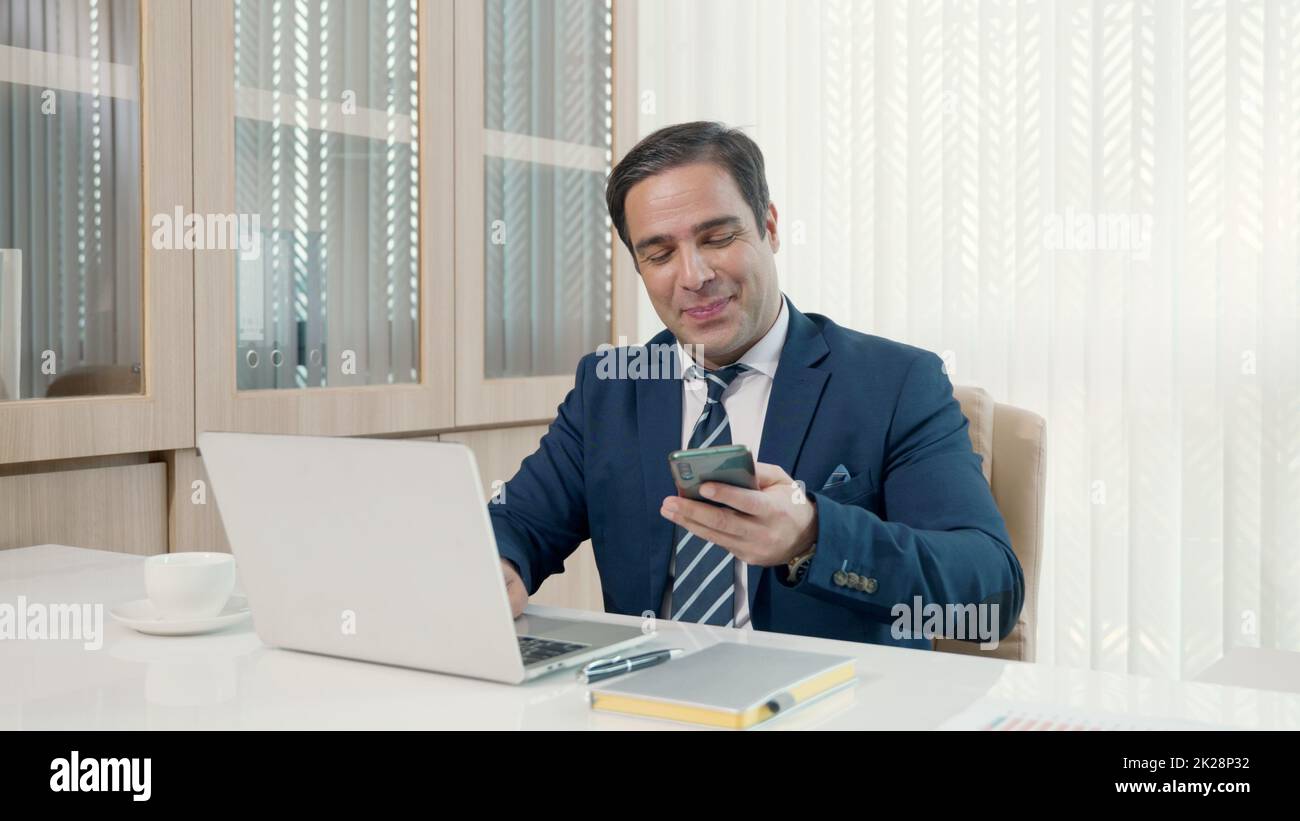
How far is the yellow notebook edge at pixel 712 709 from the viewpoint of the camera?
2.99 feet

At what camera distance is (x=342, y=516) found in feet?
3.55

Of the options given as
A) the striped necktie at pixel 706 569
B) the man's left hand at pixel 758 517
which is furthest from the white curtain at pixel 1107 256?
the man's left hand at pixel 758 517

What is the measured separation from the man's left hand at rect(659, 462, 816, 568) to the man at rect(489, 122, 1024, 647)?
218mm

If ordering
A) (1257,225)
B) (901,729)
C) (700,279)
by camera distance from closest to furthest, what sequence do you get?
(901,729), (700,279), (1257,225)

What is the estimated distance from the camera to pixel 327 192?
2281mm

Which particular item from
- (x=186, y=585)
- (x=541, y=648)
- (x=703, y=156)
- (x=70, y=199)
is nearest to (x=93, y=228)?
(x=70, y=199)

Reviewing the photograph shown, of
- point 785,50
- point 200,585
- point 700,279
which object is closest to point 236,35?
point 700,279

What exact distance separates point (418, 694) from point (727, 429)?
0.77 metres

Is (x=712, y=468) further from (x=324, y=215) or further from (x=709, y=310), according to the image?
(x=324, y=215)

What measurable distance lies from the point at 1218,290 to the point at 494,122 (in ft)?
5.26

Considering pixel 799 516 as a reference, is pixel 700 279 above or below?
above
